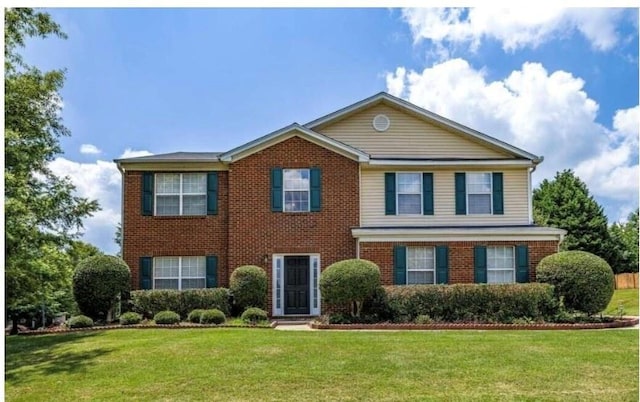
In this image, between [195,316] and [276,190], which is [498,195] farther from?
[195,316]

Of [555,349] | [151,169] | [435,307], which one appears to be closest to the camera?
[555,349]

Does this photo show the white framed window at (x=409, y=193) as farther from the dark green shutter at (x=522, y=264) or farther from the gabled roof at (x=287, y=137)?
the dark green shutter at (x=522, y=264)

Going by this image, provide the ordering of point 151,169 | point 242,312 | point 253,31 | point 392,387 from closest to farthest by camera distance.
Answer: point 392,387 → point 253,31 → point 242,312 → point 151,169

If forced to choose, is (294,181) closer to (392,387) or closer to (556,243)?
(556,243)

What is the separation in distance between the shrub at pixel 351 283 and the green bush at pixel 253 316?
1795mm

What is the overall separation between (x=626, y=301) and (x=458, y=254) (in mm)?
14243

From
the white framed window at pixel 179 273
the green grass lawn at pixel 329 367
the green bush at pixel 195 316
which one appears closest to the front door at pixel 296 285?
the white framed window at pixel 179 273

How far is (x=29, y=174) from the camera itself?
48.3 ft

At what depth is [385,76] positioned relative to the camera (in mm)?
18156

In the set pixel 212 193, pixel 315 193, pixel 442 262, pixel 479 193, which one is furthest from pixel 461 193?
pixel 212 193

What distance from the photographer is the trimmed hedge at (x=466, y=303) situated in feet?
49.6

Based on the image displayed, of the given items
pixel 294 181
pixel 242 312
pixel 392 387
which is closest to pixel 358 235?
pixel 294 181

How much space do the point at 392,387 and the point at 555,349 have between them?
4410 mm

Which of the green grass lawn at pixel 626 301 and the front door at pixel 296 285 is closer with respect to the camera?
the front door at pixel 296 285
